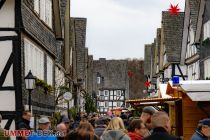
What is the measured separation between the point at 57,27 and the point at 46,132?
76.5ft

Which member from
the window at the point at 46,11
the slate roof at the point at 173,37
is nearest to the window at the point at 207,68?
the window at the point at 46,11

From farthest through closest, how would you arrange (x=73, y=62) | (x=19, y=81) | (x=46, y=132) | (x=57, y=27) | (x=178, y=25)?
1. (x=73, y=62)
2. (x=178, y=25)
3. (x=57, y=27)
4. (x=19, y=81)
5. (x=46, y=132)

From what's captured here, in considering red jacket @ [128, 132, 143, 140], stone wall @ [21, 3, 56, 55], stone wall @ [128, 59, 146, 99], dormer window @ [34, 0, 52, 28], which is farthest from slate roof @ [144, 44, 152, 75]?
red jacket @ [128, 132, 143, 140]

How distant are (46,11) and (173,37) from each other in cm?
2230

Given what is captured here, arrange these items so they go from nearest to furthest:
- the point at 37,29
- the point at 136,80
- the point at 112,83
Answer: the point at 37,29, the point at 112,83, the point at 136,80

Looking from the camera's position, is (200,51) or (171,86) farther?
(200,51)

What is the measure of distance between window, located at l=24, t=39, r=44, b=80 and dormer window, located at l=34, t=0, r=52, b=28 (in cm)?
162

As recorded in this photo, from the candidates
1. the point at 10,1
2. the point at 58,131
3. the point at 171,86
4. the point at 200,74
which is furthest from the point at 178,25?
the point at 58,131

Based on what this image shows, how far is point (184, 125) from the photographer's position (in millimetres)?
16750

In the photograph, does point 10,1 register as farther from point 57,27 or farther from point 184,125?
point 57,27

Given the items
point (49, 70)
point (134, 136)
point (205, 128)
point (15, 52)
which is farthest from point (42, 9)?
point (205, 128)

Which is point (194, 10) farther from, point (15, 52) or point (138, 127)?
point (138, 127)

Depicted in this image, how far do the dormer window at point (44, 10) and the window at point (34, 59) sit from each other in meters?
1.62

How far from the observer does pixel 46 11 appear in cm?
3094
